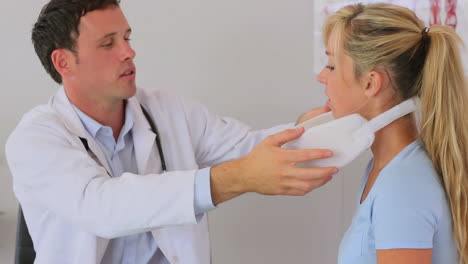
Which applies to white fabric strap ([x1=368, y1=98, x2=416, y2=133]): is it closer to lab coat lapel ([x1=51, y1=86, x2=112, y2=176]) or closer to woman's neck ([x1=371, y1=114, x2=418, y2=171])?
woman's neck ([x1=371, y1=114, x2=418, y2=171])

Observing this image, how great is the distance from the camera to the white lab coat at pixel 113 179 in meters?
1.21

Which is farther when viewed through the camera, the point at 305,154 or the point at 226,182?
the point at 226,182

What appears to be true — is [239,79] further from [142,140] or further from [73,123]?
[73,123]

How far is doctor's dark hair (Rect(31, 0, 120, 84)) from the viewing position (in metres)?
1.48

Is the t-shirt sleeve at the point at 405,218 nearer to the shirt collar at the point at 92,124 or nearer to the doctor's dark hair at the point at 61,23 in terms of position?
the shirt collar at the point at 92,124

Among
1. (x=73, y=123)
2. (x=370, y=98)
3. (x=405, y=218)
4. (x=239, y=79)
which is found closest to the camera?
(x=405, y=218)

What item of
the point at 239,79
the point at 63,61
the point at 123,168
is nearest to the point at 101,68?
the point at 63,61

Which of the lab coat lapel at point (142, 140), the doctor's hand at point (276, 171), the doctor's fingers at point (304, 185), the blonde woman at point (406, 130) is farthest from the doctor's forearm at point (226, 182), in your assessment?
the lab coat lapel at point (142, 140)

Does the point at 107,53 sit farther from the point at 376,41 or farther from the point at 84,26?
Result: the point at 376,41

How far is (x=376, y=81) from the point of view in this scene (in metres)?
1.11

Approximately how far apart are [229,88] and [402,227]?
3.38ft

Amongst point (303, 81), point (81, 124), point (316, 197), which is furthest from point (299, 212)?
point (81, 124)

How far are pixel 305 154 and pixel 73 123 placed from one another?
2.01 ft

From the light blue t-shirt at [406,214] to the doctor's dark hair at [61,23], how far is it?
0.78m
